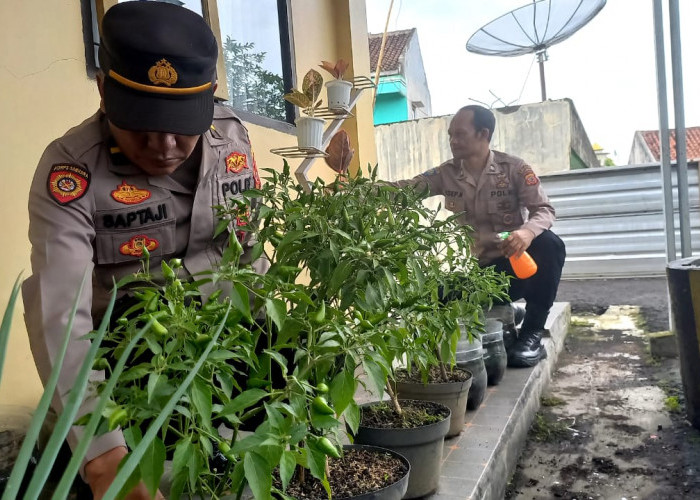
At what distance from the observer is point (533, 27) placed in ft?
27.3

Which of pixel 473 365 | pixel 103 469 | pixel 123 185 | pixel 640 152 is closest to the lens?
pixel 103 469

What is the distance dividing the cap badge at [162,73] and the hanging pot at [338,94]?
5.01 feet

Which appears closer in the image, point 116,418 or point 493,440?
point 116,418

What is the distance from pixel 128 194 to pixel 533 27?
7.98 m

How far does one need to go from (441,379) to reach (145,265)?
57.8 inches

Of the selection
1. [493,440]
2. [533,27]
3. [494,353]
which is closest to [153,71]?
[493,440]

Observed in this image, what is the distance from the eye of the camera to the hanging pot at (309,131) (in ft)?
8.55

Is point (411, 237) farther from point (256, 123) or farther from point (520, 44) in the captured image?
point (520, 44)

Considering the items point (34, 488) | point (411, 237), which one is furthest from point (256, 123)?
point (34, 488)

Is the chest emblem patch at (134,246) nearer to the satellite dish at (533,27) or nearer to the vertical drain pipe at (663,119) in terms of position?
the vertical drain pipe at (663,119)

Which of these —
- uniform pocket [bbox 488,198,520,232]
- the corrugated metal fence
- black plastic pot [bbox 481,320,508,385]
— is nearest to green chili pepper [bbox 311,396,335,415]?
black plastic pot [bbox 481,320,508,385]

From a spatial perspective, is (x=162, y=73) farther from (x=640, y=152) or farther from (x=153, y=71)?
(x=640, y=152)

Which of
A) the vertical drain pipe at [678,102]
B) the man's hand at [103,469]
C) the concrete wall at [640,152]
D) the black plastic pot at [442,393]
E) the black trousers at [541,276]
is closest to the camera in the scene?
the man's hand at [103,469]

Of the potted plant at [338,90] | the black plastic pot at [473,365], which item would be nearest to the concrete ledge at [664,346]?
the black plastic pot at [473,365]
